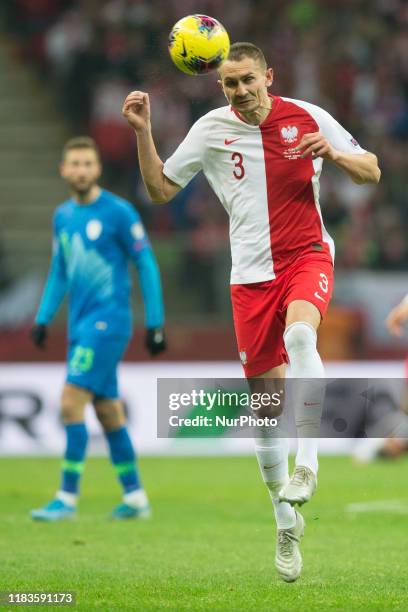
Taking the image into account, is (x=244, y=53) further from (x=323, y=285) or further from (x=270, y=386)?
(x=270, y=386)

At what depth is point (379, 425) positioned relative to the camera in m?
14.5

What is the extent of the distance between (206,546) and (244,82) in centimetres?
305

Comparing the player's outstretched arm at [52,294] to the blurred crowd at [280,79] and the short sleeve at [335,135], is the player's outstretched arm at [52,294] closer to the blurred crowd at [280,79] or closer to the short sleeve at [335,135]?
the short sleeve at [335,135]

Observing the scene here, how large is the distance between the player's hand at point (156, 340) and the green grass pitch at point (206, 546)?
4.13 feet

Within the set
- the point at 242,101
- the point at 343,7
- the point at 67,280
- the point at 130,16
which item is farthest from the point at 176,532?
the point at 343,7

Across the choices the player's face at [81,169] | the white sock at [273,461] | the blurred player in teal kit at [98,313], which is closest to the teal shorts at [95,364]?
the blurred player in teal kit at [98,313]

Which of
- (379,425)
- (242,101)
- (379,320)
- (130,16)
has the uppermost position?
(130,16)

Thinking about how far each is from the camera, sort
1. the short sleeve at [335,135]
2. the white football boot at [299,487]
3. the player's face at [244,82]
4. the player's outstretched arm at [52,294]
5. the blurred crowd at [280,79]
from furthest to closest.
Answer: the blurred crowd at [280,79] < the player's outstretched arm at [52,294] < the short sleeve at [335,135] < the player's face at [244,82] < the white football boot at [299,487]

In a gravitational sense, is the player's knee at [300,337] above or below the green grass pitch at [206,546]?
above

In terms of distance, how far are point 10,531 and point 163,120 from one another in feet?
19.7

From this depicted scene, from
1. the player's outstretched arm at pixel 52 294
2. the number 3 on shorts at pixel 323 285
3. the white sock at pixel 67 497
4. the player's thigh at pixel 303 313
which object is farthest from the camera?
the player's outstretched arm at pixel 52 294

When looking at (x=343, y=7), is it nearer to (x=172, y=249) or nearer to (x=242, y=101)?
(x=172, y=249)

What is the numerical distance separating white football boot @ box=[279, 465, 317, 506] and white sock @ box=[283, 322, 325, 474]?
3.5 inches

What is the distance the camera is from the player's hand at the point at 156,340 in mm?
9648
